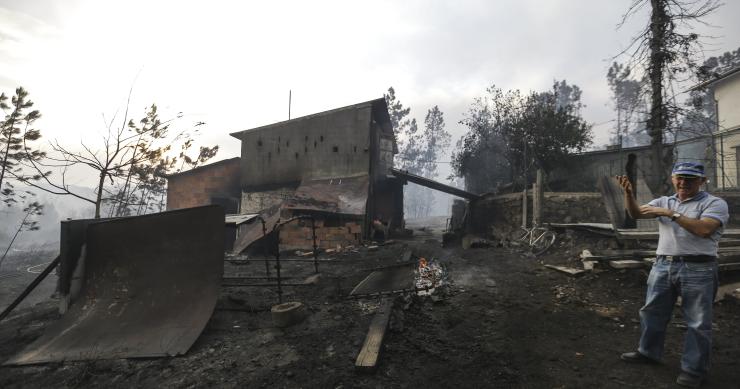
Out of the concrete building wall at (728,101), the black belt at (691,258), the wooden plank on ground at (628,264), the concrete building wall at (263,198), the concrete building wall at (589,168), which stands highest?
the concrete building wall at (728,101)

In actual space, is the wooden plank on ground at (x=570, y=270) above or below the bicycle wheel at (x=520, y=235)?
below

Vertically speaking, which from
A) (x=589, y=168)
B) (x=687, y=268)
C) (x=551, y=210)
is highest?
(x=589, y=168)

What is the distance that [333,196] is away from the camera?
14094mm

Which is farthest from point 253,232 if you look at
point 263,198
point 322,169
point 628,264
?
point 628,264

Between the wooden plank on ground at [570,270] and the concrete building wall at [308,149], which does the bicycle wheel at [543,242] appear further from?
the concrete building wall at [308,149]

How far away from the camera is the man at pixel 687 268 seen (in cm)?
268

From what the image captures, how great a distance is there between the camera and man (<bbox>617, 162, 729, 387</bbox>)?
2.68 meters

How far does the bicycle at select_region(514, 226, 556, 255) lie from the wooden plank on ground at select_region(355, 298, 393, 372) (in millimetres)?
6725

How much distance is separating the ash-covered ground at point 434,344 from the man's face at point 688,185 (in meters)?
1.70

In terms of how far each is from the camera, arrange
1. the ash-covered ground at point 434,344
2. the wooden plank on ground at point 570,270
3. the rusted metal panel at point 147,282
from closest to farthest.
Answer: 1. the ash-covered ground at point 434,344
2. the rusted metal panel at point 147,282
3. the wooden plank on ground at point 570,270

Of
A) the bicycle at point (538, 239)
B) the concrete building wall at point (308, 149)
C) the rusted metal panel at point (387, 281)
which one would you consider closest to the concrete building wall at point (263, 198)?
the concrete building wall at point (308, 149)

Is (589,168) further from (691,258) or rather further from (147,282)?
(147,282)

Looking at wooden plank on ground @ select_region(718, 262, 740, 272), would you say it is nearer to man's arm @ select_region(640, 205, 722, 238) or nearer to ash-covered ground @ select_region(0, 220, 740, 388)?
ash-covered ground @ select_region(0, 220, 740, 388)

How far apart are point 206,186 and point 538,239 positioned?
18.1 meters
